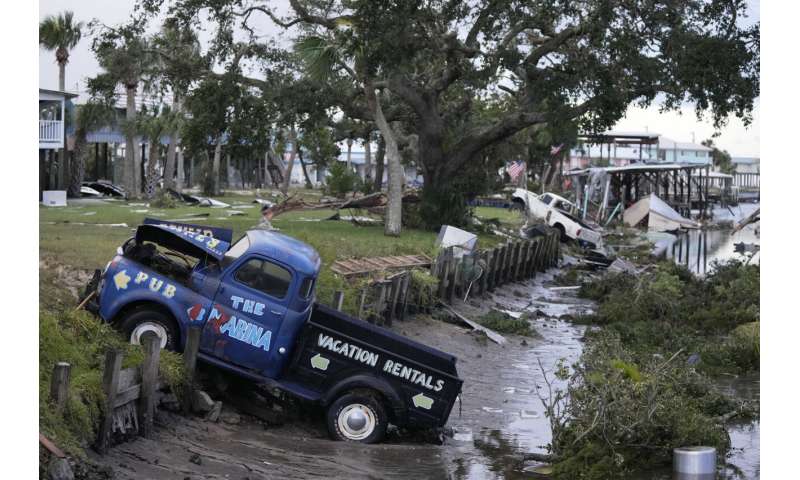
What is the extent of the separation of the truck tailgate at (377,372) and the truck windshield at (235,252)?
793mm

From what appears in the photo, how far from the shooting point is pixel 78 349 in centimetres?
813

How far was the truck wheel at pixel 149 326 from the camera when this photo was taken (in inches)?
348

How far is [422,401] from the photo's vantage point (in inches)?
359

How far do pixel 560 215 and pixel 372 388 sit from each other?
73.3ft

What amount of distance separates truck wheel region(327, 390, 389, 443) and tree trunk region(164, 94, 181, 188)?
3202mm

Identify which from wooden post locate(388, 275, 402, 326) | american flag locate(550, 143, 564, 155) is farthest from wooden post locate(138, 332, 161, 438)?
american flag locate(550, 143, 564, 155)

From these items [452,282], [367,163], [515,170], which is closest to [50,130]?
[452,282]

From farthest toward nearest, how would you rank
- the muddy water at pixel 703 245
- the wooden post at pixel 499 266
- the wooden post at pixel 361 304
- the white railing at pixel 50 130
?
the wooden post at pixel 499 266
the muddy water at pixel 703 245
the wooden post at pixel 361 304
the white railing at pixel 50 130

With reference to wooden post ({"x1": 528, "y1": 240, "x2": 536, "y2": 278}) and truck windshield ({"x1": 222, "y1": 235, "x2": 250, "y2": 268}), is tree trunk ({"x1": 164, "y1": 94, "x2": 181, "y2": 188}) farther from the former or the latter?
wooden post ({"x1": 528, "y1": 240, "x2": 536, "y2": 278})

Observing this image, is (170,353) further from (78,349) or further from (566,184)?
(566,184)

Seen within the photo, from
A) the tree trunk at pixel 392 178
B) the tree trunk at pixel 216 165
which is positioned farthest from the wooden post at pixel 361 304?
the tree trunk at pixel 392 178

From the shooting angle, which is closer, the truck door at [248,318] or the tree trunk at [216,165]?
the truck door at [248,318]

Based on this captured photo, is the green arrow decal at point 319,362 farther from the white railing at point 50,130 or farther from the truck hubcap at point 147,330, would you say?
the white railing at point 50,130

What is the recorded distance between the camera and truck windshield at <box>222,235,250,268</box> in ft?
29.7
